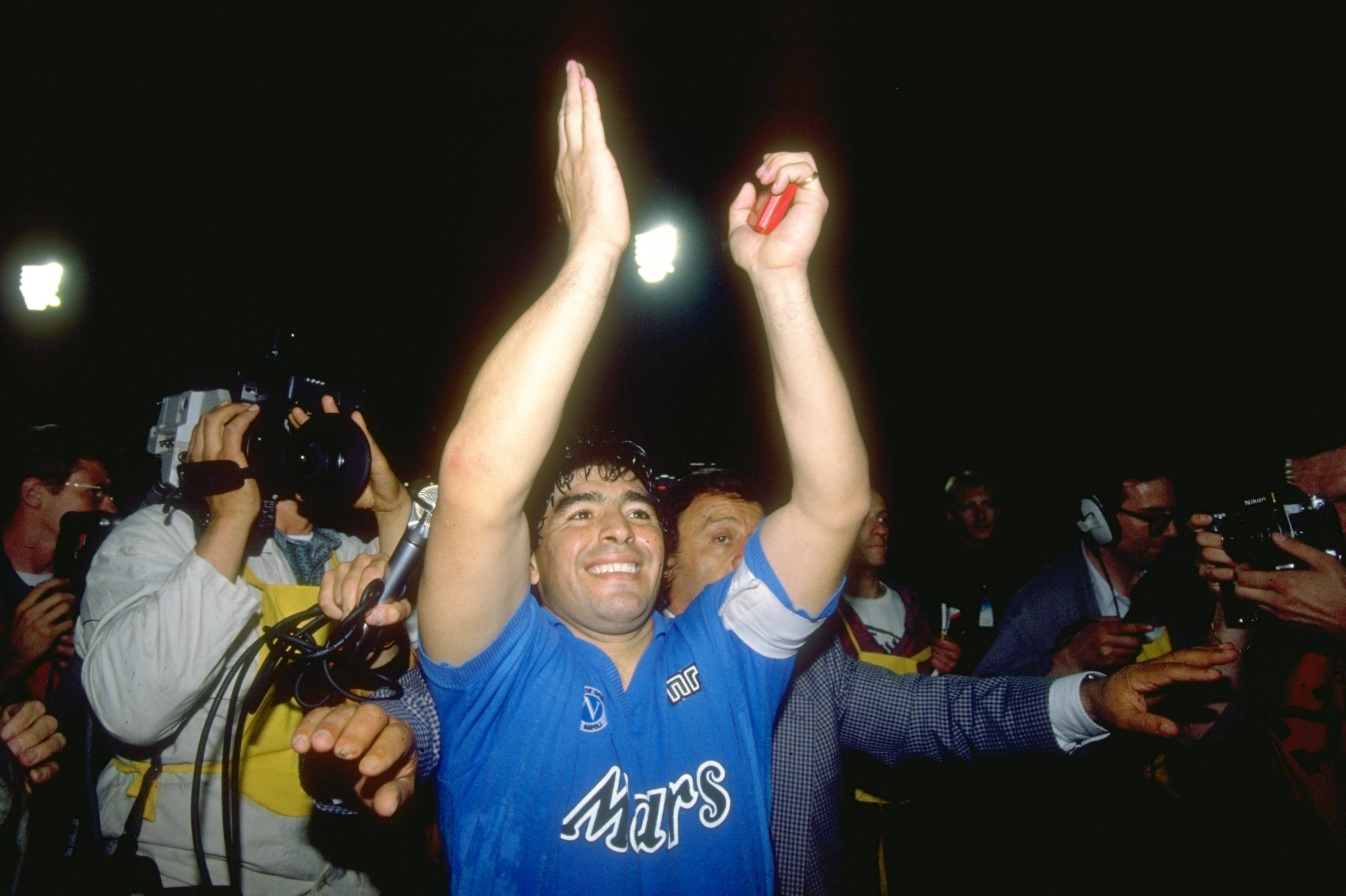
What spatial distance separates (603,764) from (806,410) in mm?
1002

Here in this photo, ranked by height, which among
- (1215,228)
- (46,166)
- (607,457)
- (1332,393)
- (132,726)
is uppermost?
(1215,228)

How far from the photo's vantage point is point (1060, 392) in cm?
745

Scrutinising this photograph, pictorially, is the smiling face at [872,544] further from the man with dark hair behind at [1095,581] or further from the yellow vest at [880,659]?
the man with dark hair behind at [1095,581]

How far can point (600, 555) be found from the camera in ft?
5.72

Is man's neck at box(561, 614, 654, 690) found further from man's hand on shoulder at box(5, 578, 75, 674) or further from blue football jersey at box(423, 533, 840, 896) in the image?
man's hand on shoulder at box(5, 578, 75, 674)

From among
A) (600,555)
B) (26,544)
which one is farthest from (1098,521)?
(26,544)

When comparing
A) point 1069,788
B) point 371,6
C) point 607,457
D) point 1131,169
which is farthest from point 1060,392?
point 371,6

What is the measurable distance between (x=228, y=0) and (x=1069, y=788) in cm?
634

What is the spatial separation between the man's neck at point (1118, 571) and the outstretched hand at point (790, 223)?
3.08 meters

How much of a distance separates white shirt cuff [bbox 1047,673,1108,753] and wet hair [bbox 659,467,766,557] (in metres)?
1.35

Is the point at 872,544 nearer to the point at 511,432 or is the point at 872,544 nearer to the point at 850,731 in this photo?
the point at 850,731

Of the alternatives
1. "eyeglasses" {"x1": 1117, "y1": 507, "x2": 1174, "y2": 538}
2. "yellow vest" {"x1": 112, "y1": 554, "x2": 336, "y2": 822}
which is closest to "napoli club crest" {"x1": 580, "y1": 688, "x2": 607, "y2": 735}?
"yellow vest" {"x1": 112, "y1": 554, "x2": 336, "y2": 822}

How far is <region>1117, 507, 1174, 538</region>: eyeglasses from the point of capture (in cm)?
330

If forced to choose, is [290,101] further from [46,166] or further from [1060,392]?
[1060,392]
